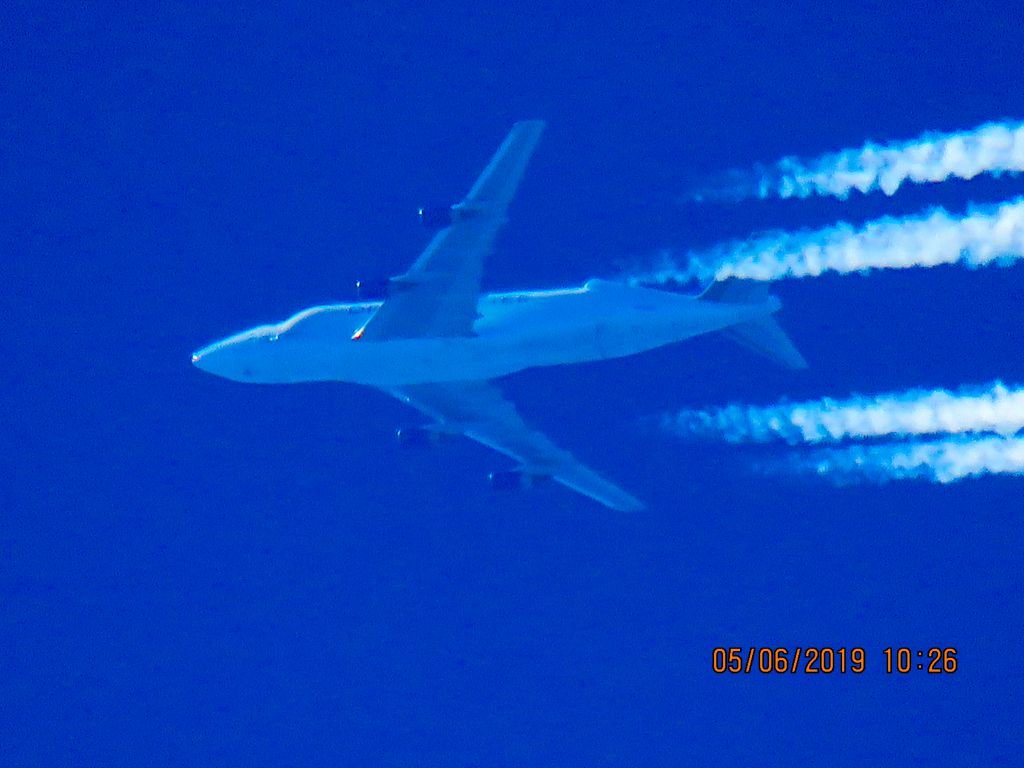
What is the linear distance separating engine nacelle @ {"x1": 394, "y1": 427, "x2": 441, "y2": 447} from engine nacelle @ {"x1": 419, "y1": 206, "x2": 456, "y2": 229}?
714 cm

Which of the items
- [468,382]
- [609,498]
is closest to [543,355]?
[468,382]

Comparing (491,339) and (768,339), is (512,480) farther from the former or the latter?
(768,339)

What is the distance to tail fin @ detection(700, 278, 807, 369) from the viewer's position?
Result: 37.5m

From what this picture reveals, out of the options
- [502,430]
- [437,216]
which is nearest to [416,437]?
[502,430]

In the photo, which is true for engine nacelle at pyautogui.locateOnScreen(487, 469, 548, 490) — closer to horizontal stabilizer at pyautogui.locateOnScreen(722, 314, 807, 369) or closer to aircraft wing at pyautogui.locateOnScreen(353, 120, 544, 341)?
aircraft wing at pyautogui.locateOnScreen(353, 120, 544, 341)

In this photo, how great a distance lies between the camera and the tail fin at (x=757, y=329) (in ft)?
123

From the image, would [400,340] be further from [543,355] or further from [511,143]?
[511,143]

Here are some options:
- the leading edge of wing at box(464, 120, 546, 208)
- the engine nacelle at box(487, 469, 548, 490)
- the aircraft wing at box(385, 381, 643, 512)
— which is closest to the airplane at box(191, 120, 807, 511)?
the leading edge of wing at box(464, 120, 546, 208)

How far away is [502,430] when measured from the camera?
42938mm

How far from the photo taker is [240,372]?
39000 mm

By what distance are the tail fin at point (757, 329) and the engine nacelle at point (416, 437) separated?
348 inches

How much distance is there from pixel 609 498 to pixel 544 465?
2324mm

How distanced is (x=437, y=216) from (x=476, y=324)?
3.38 meters

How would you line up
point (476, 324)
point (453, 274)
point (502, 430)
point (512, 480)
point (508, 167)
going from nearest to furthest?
point (508, 167) < point (453, 274) < point (476, 324) < point (512, 480) < point (502, 430)
